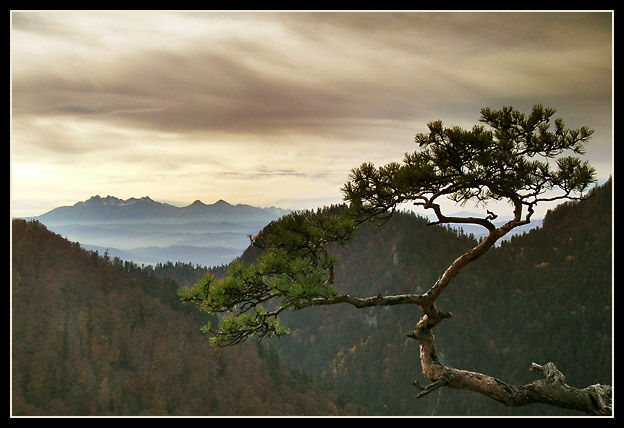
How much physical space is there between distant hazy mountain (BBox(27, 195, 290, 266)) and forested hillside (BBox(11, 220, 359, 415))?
101 ft

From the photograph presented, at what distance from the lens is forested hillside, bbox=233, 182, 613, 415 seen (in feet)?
119

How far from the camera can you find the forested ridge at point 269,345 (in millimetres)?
32219

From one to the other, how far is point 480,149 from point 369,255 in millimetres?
50590

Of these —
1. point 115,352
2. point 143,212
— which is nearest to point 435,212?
point 115,352

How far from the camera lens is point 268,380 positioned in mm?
37156

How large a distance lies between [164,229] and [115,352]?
4772cm

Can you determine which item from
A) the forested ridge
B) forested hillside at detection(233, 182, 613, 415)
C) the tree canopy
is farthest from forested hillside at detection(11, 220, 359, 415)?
the tree canopy

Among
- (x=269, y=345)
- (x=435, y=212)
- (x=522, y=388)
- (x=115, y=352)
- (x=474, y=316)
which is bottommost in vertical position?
(x=269, y=345)

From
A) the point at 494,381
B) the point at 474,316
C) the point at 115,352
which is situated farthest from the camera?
the point at 474,316

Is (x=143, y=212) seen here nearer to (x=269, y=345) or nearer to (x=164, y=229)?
(x=164, y=229)

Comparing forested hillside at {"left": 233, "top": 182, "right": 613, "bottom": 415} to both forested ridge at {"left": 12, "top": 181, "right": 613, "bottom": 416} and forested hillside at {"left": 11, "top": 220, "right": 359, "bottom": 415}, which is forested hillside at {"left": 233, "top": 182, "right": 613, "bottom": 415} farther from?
forested hillside at {"left": 11, "top": 220, "right": 359, "bottom": 415}

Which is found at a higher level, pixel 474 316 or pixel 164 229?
pixel 164 229

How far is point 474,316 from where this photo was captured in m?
44.0

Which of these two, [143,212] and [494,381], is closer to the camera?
[494,381]
